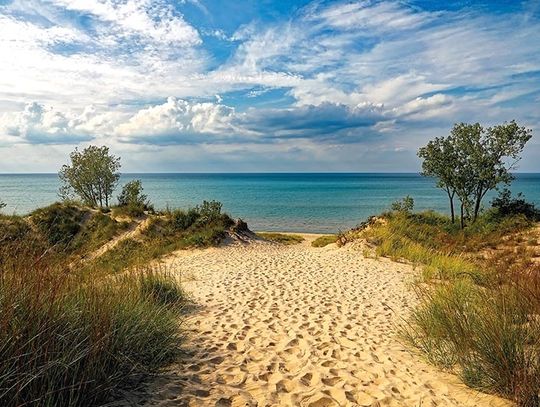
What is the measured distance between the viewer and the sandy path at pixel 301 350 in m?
4.64

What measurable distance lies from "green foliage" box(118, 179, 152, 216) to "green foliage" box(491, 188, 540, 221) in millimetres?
21853

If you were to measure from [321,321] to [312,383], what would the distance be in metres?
2.97

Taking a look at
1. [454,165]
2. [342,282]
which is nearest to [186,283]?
[342,282]

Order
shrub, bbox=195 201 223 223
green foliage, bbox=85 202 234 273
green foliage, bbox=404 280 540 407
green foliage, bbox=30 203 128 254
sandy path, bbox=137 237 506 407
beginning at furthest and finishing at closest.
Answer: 1. shrub, bbox=195 201 223 223
2. green foliage, bbox=30 203 128 254
3. green foliage, bbox=85 202 234 273
4. sandy path, bbox=137 237 506 407
5. green foliage, bbox=404 280 540 407

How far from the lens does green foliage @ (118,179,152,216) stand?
74.7 ft

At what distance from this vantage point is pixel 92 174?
108ft

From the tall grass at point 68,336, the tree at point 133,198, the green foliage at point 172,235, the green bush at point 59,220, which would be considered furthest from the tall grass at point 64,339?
the tree at point 133,198

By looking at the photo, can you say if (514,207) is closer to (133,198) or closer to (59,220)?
(133,198)

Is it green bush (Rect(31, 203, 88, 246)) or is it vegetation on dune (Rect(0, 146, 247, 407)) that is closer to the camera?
vegetation on dune (Rect(0, 146, 247, 407))

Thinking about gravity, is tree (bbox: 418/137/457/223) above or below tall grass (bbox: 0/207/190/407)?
above

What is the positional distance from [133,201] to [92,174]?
1055 centimetres

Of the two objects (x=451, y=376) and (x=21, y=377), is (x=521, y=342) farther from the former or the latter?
(x=21, y=377)

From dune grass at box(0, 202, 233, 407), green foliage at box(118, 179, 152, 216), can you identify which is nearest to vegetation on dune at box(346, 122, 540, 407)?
dune grass at box(0, 202, 233, 407)

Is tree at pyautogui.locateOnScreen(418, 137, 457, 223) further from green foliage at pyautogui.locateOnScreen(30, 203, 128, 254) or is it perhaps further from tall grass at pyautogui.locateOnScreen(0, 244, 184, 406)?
tall grass at pyautogui.locateOnScreen(0, 244, 184, 406)
